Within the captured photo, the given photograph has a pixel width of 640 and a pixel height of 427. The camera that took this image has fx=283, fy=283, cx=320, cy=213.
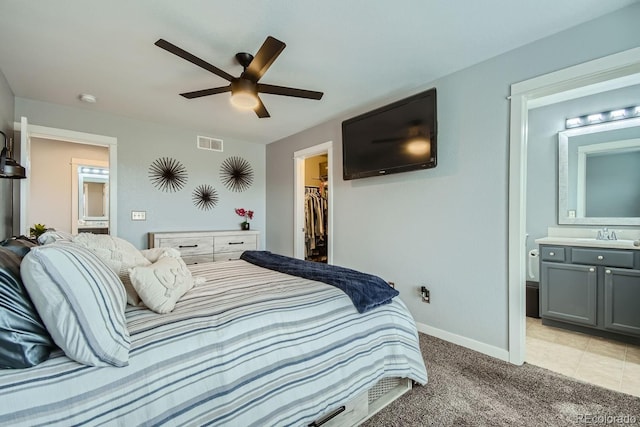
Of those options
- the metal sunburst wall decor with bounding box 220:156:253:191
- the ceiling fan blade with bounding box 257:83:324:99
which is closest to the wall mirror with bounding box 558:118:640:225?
the ceiling fan blade with bounding box 257:83:324:99

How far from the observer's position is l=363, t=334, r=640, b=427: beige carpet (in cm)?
151

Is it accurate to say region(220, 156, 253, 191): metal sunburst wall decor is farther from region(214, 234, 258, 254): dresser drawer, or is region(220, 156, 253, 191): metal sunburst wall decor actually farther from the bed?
the bed

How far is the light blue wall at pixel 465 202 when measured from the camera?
6.53 feet

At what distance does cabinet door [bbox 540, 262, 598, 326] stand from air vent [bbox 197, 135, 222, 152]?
432 cm

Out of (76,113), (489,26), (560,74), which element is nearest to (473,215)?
(560,74)

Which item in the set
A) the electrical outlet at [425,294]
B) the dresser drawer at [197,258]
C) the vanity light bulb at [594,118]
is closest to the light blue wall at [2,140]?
the dresser drawer at [197,258]

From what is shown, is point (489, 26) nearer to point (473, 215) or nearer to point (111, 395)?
point (473, 215)

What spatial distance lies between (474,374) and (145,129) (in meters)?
4.34

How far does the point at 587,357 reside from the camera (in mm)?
2246

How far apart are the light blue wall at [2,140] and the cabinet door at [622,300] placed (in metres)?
5.28

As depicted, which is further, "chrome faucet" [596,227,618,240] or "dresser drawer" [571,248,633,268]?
"chrome faucet" [596,227,618,240]

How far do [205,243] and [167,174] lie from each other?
107cm

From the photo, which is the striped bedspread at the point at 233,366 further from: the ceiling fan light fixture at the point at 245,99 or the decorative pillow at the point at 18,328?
the ceiling fan light fixture at the point at 245,99

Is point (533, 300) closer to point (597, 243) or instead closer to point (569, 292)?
point (569, 292)
